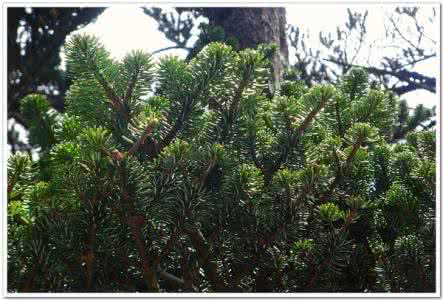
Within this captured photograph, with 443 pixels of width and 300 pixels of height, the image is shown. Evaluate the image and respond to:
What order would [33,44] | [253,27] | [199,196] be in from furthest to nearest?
[33,44] < [253,27] < [199,196]

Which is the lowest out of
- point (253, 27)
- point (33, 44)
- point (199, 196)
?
point (199, 196)

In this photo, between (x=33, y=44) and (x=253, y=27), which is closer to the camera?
(x=253, y=27)

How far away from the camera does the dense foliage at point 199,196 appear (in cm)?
129

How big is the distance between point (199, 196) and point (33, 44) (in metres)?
6.15

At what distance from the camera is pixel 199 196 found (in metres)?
1.29

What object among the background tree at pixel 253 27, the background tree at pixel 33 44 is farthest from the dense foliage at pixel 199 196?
the background tree at pixel 33 44

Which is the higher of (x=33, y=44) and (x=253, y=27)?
(x=33, y=44)

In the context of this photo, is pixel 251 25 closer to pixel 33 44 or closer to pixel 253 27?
pixel 253 27

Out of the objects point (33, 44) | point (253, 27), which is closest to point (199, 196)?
point (253, 27)

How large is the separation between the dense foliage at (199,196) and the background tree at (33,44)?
16.2ft

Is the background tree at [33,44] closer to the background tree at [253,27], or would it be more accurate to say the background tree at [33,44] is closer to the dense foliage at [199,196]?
the background tree at [253,27]

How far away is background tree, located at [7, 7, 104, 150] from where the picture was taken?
631cm

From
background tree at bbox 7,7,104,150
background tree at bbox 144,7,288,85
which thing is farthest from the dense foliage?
background tree at bbox 7,7,104,150

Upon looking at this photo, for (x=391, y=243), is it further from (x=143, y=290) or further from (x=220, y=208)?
(x=143, y=290)
